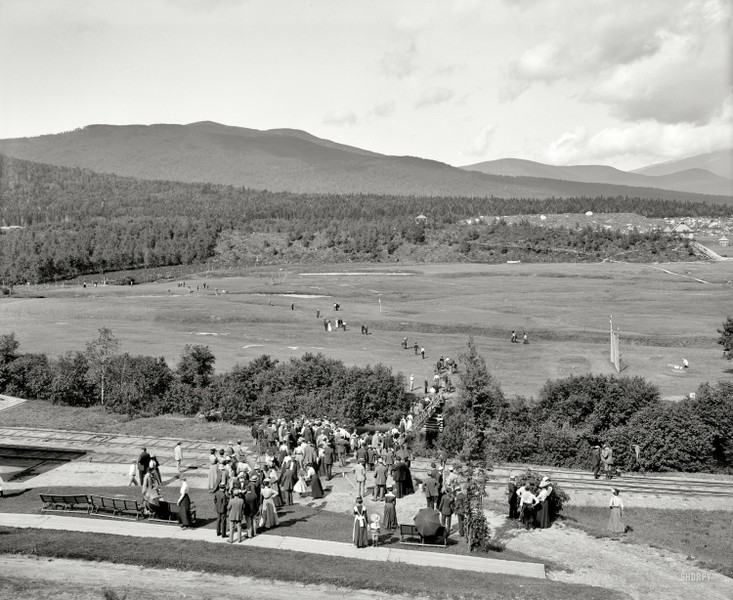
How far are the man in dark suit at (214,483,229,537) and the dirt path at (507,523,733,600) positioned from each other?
766 centimetres

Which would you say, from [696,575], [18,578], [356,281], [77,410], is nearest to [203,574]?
[18,578]

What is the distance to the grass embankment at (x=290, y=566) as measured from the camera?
56.3 feet

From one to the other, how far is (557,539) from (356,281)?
88.1 metres

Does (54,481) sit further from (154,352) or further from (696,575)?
(154,352)

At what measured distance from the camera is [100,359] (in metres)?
40.7

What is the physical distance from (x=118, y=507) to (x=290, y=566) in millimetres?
6803

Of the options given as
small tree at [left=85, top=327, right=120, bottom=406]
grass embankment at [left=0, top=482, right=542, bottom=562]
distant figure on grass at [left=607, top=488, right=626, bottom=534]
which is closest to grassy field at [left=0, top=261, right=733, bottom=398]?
small tree at [left=85, top=327, right=120, bottom=406]

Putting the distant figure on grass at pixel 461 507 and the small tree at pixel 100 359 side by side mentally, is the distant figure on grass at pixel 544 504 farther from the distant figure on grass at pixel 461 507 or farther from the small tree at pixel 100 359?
the small tree at pixel 100 359

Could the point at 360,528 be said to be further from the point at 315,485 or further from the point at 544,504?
the point at 544,504

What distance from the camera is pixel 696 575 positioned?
1908 cm

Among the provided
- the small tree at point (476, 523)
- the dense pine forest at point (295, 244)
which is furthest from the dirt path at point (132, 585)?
the dense pine forest at point (295, 244)

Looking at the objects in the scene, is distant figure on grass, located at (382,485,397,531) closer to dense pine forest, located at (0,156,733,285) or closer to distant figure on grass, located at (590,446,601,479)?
distant figure on grass, located at (590,446,601,479)

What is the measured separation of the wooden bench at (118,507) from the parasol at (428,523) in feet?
25.8

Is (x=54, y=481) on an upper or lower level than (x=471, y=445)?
lower
